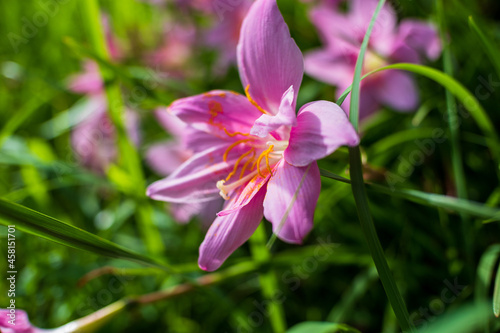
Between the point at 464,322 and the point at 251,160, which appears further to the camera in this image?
the point at 251,160

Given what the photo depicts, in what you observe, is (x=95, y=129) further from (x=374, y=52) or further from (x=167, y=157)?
A: (x=374, y=52)

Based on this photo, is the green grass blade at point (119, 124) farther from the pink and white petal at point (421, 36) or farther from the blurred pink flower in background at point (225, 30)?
the pink and white petal at point (421, 36)

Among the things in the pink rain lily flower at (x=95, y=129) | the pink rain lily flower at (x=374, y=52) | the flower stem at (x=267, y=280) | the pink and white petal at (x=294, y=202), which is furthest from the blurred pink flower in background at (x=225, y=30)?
the pink and white petal at (x=294, y=202)

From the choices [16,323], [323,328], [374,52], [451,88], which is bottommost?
[16,323]

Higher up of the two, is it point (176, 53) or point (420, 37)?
point (420, 37)

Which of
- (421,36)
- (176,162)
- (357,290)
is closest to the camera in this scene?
(357,290)

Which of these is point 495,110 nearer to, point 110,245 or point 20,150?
point 110,245

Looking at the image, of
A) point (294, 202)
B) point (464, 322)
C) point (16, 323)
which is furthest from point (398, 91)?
point (16, 323)

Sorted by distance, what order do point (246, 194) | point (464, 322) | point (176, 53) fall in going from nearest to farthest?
point (464, 322)
point (246, 194)
point (176, 53)
